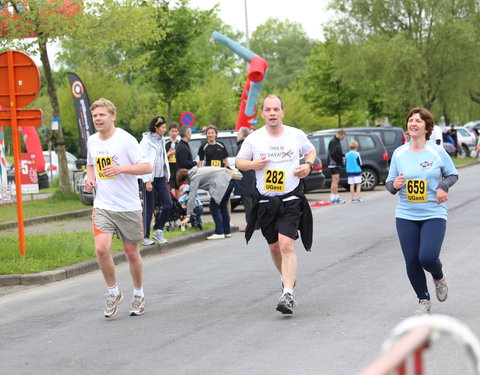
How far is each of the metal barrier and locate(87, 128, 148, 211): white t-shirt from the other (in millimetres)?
5973

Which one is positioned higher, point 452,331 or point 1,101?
point 1,101

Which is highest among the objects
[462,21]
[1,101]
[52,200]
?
[462,21]

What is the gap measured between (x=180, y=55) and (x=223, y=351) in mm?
25415

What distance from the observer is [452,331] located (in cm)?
235

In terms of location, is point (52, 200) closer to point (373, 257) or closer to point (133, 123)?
point (373, 257)

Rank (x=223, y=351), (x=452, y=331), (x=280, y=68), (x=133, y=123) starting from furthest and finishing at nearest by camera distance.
Result: (x=280, y=68)
(x=133, y=123)
(x=223, y=351)
(x=452, y=331)

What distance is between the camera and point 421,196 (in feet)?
24.3

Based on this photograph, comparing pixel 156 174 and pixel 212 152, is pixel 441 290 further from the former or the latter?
pixel 212 152

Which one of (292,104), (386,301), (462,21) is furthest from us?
(292,104)

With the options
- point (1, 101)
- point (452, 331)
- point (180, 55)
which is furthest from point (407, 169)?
point (180, 55)

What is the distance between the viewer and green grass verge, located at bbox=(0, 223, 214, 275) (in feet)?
37.6

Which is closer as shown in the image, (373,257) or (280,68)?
(373,257)

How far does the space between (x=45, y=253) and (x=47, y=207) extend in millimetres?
9660

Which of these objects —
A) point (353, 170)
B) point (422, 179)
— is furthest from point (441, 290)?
point (353, 170)
